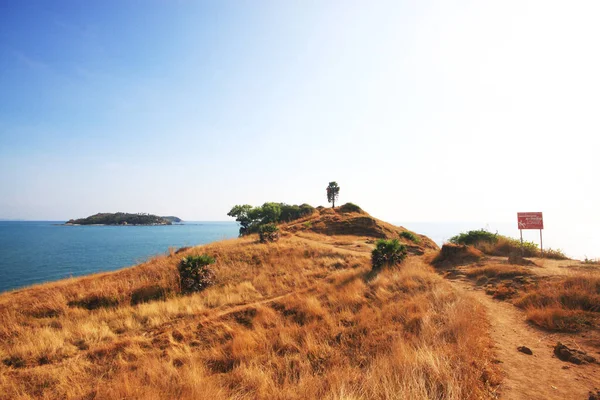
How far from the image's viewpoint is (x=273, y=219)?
4947 centimetres

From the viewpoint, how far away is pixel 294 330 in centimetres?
782

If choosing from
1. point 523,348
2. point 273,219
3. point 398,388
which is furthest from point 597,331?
point 273,219

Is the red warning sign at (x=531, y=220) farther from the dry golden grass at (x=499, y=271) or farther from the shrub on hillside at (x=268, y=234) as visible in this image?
the shrub on hillside at (x=268, y=234)

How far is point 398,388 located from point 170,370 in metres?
4.71

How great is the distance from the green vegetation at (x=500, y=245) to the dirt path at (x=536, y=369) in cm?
1169

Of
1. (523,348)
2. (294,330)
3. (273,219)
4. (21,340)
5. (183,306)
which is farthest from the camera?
(273,219)

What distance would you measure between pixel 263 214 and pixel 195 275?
36.2 m

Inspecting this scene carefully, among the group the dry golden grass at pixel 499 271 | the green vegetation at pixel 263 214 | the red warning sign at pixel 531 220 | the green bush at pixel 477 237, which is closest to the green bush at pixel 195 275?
the dry golden grass at pixel 499 271

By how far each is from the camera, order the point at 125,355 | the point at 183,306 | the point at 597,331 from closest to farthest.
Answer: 1. the point at 597,331
2. the point at 125,355
3. the point at 183,306

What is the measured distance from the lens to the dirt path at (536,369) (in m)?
3.93

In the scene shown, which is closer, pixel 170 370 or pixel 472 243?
pixel 170 370

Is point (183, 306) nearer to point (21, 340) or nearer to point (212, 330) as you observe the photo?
point (212, 330)

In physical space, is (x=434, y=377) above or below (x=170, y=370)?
above

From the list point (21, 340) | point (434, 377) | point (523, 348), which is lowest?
point (21, 340)
